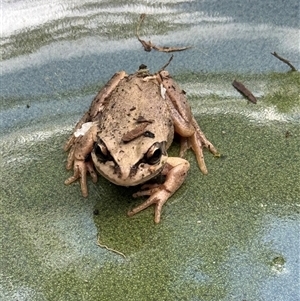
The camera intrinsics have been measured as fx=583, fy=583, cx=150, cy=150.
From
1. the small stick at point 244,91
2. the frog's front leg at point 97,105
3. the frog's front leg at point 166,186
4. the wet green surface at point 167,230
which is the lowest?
the wet green surface at point 167,230

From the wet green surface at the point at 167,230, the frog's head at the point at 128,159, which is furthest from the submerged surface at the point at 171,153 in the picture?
the frog's head at the point at 128,159

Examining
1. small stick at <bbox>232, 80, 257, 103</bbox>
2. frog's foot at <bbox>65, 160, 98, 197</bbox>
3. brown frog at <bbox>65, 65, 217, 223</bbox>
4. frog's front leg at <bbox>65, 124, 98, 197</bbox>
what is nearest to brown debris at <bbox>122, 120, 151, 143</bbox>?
brown frog at <bbox>65, 65, 217, 223</bbox>

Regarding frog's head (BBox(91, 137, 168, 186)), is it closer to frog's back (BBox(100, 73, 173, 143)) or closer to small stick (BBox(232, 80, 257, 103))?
frog's back (BBox(100, 73, 173, 143))

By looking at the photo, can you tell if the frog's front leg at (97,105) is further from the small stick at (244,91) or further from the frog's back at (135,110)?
the small stick at (244,91)

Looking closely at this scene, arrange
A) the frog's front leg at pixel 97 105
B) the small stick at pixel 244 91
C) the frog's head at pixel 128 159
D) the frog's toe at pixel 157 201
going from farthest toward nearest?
1. the small stick at pixel 244 91
2. the frog's front leg at pixel 97 105
3. the frog's toe at pixel 157 201
4. the frog's head at pixel 128 159

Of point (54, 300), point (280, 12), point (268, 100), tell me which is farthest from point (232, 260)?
point (280, 12)

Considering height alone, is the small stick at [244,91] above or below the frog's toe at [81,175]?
above

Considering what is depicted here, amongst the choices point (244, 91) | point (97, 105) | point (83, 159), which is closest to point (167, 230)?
point (83, 159)

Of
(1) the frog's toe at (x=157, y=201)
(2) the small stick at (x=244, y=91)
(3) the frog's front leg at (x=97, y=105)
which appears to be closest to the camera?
(1) the frog's toe at (x=157, y=201)
